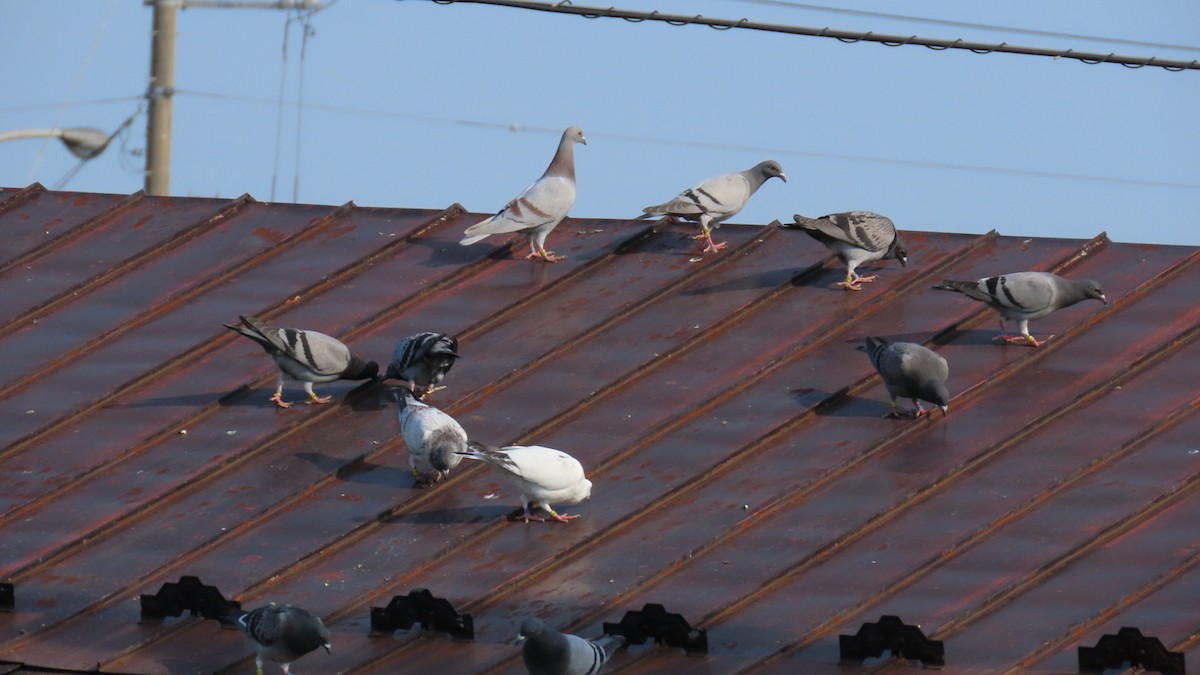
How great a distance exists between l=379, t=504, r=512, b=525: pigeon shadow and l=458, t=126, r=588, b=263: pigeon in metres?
4.59

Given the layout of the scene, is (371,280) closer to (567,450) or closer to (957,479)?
(567,450)

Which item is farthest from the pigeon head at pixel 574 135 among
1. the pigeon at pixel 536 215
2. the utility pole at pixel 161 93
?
the utility pole at pixel 161 93

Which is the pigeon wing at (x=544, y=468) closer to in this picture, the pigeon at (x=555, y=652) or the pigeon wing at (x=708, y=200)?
the pigeon at (x=555, y=652)

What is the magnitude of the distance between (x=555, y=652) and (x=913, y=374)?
14.4 feet

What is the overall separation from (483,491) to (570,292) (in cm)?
369

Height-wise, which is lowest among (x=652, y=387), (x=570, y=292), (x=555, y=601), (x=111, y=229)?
(x=555, y=601)

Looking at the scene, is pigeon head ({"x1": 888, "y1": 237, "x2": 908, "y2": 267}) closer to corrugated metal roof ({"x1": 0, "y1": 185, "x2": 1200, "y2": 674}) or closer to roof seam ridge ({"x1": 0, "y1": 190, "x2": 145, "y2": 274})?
corrugated metal roof ({"x1": 0, "y1": 185, "x2": 1200, "y2": 674})

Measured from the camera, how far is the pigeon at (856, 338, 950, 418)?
1516 cm

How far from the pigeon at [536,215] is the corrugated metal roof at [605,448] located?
267mm

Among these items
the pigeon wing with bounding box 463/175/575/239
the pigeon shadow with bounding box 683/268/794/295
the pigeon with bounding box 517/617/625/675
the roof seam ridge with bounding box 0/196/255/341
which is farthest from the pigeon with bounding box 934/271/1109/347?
the roof seam ridge with bounding box 0/196/255/341

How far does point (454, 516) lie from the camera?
1466cm

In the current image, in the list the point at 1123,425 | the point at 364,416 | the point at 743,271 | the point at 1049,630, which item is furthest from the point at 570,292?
the point at 1049,630

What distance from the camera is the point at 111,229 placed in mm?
20516

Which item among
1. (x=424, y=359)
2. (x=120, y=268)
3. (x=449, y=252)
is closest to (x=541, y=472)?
(x=424, y=359)
